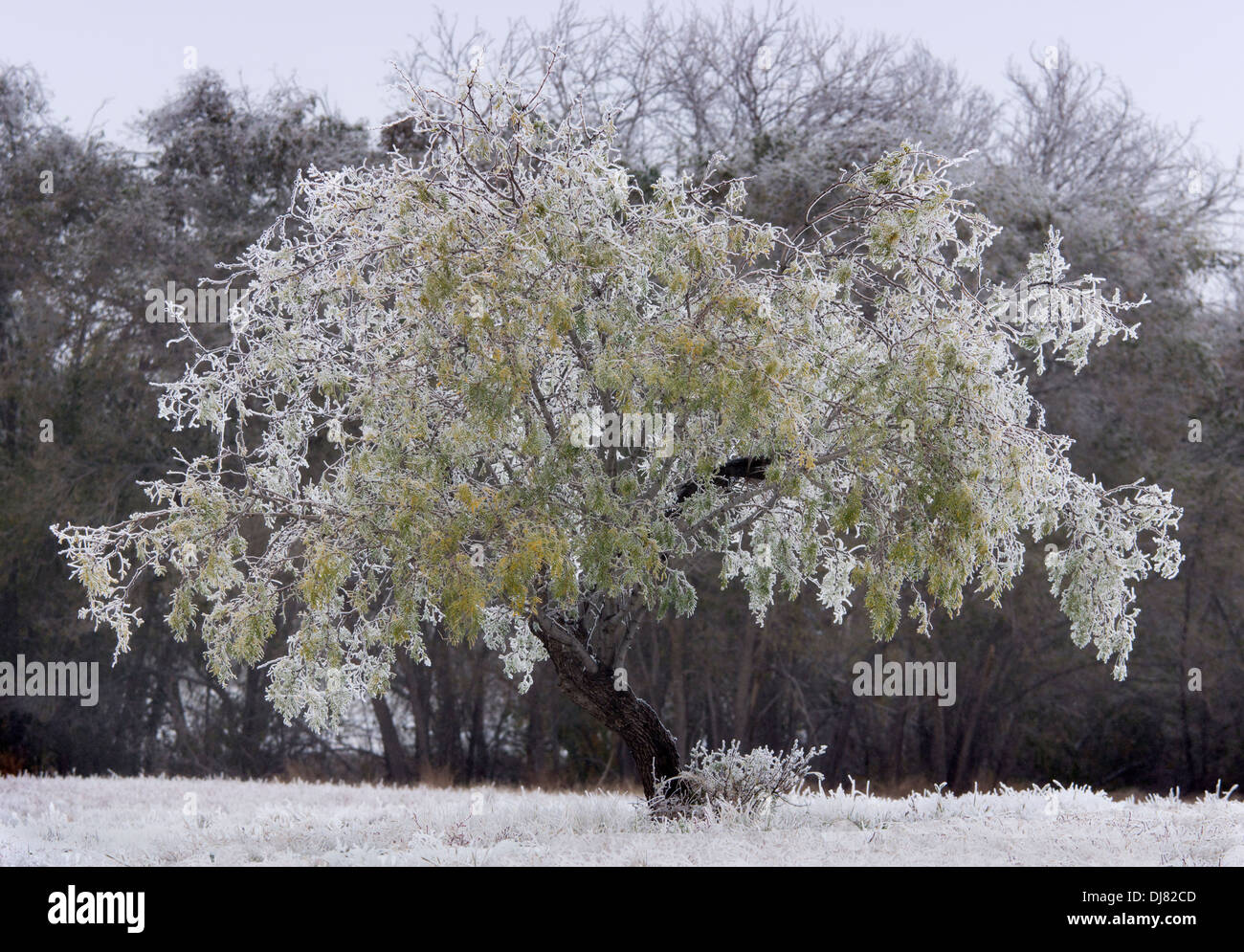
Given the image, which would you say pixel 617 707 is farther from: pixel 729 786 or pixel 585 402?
pixel 585 402

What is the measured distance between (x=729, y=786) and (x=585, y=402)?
118 inches

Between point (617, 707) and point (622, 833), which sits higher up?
point (617, 707)

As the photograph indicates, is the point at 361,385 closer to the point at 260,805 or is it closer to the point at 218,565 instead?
the point at 218,565

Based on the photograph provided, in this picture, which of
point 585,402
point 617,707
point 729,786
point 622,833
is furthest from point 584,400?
point 729,786

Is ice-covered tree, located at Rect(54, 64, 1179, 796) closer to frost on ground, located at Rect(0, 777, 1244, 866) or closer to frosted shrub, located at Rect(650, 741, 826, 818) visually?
frost on ground, located at Rect(0, 777, 1244, 866)

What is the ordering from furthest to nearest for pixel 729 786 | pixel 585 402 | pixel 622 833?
pixel 729 786 < pixel 622 833 < pixel 585 402

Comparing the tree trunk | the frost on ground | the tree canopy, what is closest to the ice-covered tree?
the tree canopy

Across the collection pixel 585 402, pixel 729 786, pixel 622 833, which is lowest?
pixel 622 833

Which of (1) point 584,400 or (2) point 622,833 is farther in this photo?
(2) point 622,833

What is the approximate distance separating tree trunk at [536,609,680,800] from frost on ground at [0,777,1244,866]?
15.9 inches

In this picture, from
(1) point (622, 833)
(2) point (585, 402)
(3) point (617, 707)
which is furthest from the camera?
(3) point (617, 707)

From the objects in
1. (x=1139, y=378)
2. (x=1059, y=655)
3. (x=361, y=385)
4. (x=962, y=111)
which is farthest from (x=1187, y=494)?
(x=361, y=385)

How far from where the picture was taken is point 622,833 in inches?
336

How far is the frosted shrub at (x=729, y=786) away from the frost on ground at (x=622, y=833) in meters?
0.13
